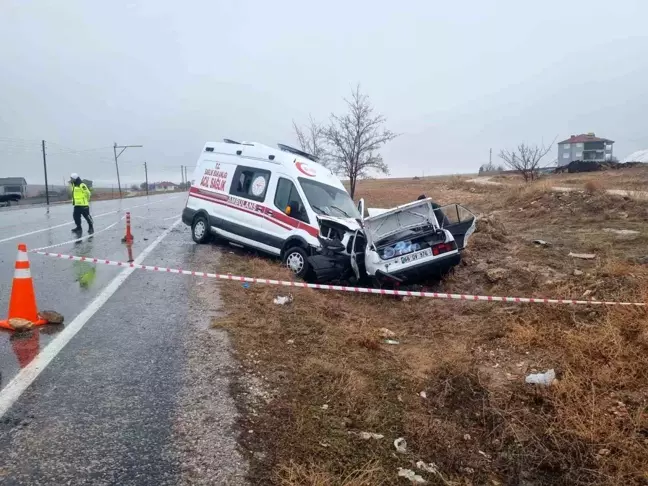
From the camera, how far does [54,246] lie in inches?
424

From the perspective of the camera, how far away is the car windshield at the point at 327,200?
31.2 ft

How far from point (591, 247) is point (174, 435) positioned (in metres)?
9.76

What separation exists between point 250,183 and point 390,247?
3.82 m

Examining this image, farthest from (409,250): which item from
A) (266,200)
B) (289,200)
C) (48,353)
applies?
(48,353)

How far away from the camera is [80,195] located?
44.2ft

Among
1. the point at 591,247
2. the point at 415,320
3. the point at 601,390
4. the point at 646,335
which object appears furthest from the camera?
the point at 591,247

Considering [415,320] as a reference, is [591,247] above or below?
above

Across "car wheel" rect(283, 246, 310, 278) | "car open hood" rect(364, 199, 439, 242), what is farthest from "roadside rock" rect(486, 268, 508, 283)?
"car wheel" rect(283, 246, 310, 278)

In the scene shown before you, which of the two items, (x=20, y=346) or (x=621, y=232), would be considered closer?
(x=20, y=346)

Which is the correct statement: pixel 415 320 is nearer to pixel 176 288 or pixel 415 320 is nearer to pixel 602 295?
pixel 602 295

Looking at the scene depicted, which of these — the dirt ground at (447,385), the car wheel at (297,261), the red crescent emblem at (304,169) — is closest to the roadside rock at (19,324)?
the dirt ground at (447,385)

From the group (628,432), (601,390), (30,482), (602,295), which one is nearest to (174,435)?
(30,482)

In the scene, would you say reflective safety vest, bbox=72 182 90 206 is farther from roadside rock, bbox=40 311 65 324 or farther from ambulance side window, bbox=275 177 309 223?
roadside rock, bbox=40 311 65 324

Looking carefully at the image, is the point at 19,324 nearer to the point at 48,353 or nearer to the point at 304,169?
the point at 48,353
